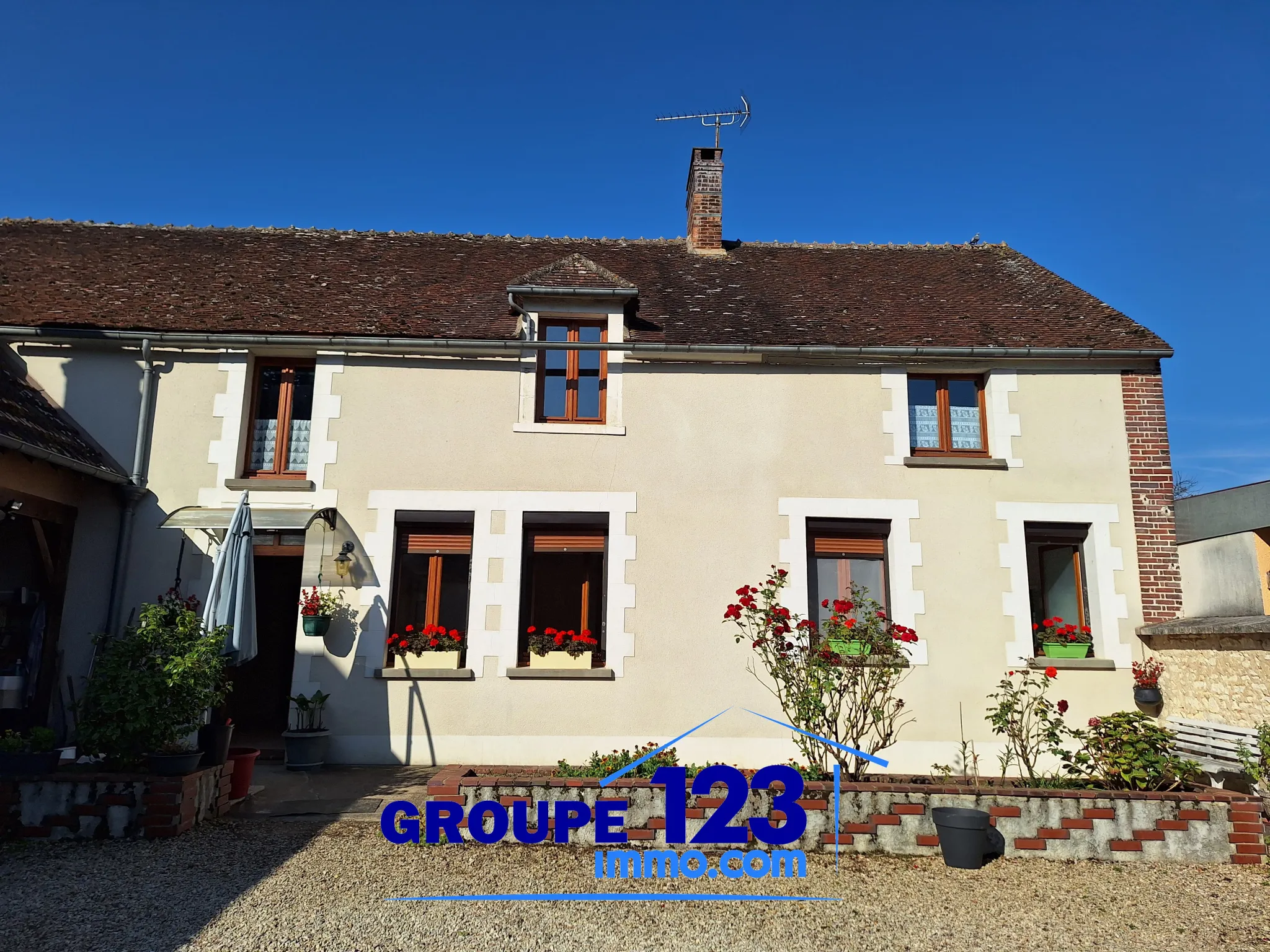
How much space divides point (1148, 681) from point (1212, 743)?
109 centimetres

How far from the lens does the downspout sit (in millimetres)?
8648

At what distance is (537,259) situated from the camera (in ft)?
39.0

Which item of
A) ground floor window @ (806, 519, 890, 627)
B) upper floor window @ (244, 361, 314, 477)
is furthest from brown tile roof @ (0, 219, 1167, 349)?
ground floor window @ (806, 519, 890, 627)

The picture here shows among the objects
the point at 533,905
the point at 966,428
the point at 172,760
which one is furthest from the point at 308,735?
the point at 966,428

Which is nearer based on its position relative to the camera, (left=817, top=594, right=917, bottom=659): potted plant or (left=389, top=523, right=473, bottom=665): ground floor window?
(left=817, top=594, right=917, bottom=659): potted plant

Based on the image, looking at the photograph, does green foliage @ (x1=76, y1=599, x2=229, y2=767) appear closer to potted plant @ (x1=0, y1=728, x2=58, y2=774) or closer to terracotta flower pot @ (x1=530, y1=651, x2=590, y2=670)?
potted plant @ (x1=0, y1=728, x2=58, y2=774)

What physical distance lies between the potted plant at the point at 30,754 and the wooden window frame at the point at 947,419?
26.2 ft

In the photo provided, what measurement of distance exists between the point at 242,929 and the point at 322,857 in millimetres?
1112

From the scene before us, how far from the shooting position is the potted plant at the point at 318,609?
854 cm

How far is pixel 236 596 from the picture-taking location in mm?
7340

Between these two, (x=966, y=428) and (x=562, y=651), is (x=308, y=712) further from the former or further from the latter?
(x=966, y=428)

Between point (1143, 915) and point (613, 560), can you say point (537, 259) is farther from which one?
point (1143, 915)

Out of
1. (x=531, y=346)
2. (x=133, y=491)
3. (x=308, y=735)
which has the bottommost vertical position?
(x=308, y=735)

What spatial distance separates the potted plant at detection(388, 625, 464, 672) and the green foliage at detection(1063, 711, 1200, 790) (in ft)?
18.0
